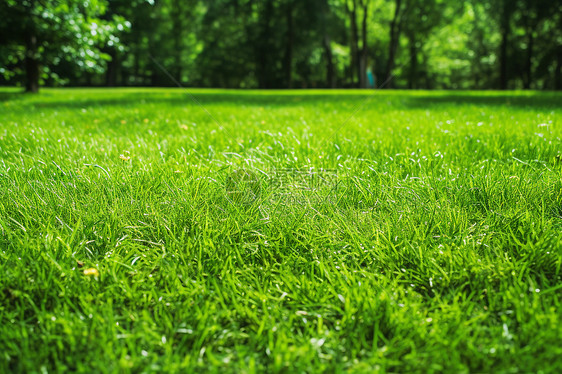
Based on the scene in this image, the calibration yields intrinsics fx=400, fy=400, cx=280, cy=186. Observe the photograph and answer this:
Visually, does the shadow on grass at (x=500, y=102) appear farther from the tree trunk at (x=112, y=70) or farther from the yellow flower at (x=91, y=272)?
the tree trunk at (x=112, y=70)

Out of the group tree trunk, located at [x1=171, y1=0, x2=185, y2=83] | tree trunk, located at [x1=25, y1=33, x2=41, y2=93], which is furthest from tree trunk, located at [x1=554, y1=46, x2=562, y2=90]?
tree trunk, located at [x1=25, y1=33, x2=41, y2=93]

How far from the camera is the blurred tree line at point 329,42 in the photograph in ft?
94.2

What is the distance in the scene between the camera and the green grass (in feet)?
3.72

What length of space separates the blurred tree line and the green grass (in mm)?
25754

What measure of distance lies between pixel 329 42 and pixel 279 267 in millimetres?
34782

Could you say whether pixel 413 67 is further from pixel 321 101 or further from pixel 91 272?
pixel 91 272

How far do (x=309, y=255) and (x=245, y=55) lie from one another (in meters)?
39.7

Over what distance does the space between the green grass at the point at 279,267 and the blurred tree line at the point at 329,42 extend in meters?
25.8

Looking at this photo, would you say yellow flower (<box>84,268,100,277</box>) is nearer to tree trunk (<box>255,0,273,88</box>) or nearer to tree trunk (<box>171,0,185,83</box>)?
tree trunk (<box>255,0,273,88</box>)

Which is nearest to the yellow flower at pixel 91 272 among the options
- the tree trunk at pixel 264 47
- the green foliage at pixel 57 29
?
the green foliage at pixel 57 29

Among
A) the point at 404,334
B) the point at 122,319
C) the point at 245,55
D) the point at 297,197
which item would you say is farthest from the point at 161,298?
the point at 245,55

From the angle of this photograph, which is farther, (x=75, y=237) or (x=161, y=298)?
(x=75, y=237)

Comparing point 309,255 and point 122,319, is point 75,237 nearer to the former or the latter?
point 122,319

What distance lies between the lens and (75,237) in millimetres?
1736
